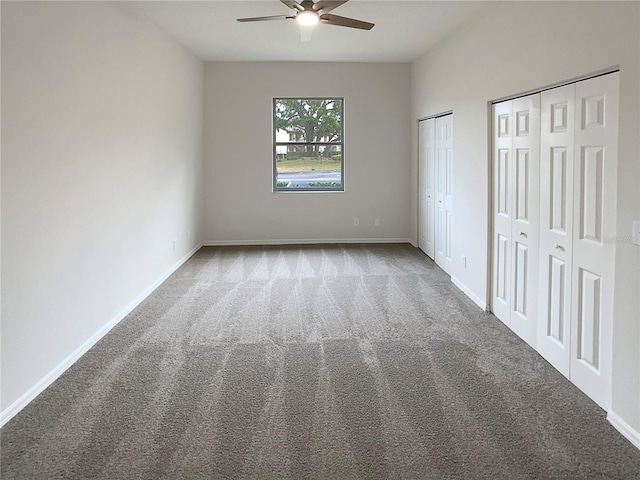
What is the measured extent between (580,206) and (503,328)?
4.84 ft

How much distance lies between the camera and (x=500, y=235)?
4.62 meters

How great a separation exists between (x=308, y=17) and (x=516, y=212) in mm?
2252

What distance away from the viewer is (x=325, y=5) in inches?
161

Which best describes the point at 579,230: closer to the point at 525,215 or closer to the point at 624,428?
the point at 525,215

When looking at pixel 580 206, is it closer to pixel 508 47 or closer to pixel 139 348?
pixel 508 47

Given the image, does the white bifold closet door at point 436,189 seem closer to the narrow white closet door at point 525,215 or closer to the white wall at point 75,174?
the narrow white closet door at point 525,215

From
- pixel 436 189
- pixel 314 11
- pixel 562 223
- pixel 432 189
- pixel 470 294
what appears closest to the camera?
pixel 562 223

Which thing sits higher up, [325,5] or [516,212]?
[325,5]

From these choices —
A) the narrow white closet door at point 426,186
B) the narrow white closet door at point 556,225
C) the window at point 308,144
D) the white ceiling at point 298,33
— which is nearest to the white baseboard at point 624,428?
the narrow white closet door at point 556,225

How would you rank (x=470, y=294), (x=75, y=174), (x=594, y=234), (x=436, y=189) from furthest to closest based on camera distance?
(x=436, y=189), (x=470, y=294), (x=75, y=174), (x=594, y=234)

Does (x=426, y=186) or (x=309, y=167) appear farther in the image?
(x=309, y=167)

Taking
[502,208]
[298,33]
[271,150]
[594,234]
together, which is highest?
[298,33]

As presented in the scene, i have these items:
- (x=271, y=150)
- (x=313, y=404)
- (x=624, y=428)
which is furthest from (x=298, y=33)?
(x=624, y=428)

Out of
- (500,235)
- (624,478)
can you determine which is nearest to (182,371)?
(624,478)
